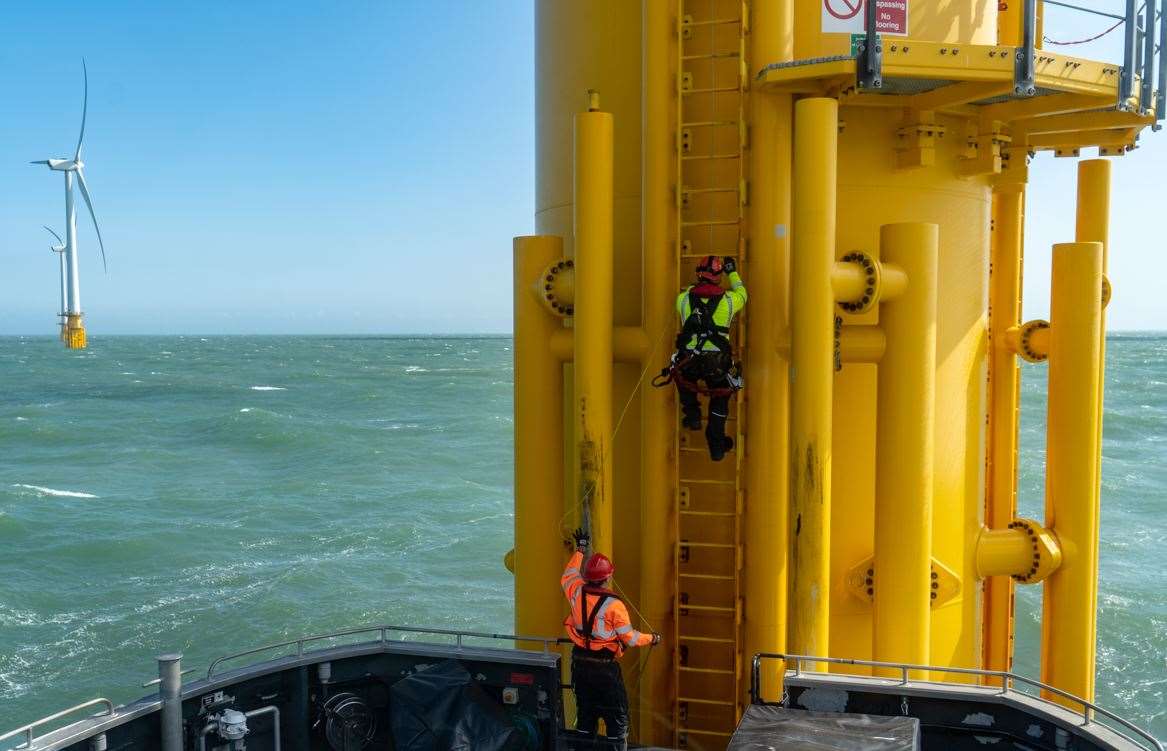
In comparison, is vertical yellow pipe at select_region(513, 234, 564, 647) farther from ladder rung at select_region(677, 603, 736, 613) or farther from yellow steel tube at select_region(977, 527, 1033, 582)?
yellow steel tube at select_region(977, 527, 1033, 582)

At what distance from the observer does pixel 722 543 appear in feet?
25.5

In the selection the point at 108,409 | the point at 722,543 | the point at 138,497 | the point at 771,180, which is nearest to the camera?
the point at 771,180

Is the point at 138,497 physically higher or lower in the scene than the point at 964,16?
lower

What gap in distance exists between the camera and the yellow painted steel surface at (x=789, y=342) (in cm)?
696

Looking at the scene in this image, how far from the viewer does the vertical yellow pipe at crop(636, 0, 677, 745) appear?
24.4 feet

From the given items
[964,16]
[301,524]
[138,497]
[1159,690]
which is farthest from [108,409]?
[964,16]

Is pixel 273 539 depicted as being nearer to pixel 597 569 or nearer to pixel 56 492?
pixel 56 492

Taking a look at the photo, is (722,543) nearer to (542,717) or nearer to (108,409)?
(542,717)

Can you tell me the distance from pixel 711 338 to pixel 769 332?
543 mm

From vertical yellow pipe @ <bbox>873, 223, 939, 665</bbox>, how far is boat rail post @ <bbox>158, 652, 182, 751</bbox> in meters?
4.95

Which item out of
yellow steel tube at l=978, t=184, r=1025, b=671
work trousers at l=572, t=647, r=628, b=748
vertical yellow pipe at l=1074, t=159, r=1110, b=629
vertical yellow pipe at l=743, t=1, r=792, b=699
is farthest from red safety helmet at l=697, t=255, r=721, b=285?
vertical yellow pipe at l=1074, t=159, r=1110, b=629

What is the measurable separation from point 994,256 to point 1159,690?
45.2 ft

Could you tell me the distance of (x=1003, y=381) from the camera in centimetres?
972

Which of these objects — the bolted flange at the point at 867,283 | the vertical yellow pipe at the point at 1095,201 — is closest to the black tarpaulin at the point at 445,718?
the bolted flange at the point at 867,283
